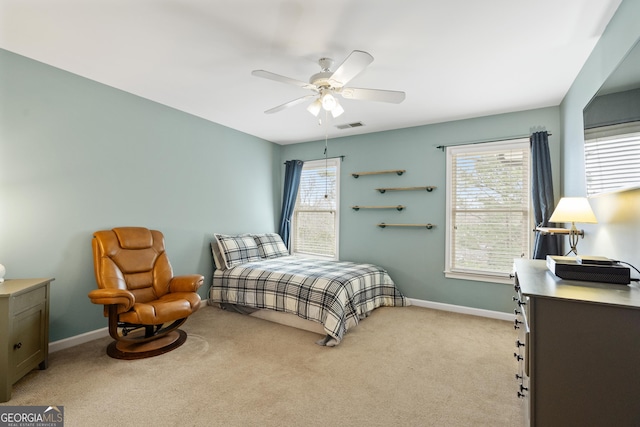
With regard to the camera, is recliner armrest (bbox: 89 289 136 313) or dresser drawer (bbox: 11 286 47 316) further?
recliner armrest (bbox: 89 289 136 313)

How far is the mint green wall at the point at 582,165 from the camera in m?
1.65

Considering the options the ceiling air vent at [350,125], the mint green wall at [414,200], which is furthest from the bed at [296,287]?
the ceiling air vent at [350,125]

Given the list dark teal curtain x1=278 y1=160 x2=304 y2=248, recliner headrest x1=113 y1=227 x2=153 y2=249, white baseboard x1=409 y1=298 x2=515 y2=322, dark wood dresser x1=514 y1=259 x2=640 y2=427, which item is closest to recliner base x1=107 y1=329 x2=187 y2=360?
recliner headrest x1=113 y1=227 x2=153 y2=249

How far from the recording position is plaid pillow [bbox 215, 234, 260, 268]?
13.4ft

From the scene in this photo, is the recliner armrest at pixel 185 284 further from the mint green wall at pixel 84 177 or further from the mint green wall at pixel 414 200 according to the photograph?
the mint green wall at pixel 414 200

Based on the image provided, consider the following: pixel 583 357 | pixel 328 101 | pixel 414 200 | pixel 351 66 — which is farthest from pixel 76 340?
pixel 414 200

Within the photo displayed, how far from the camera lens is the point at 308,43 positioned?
2293mm

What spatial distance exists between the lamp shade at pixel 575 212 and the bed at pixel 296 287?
2.01 meters

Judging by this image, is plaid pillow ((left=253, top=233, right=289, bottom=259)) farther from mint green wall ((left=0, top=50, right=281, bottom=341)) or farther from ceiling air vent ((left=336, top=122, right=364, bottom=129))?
ceiling air vent ((left=336, top=122, right=364, bottom=129))

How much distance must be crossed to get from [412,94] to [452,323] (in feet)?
8.66

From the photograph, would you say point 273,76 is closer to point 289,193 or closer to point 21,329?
point 21,329

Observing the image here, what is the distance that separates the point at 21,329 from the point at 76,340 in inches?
34.4

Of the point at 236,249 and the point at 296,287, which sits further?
the point at 236,249

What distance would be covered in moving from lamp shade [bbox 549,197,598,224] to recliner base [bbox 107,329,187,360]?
3428mm
